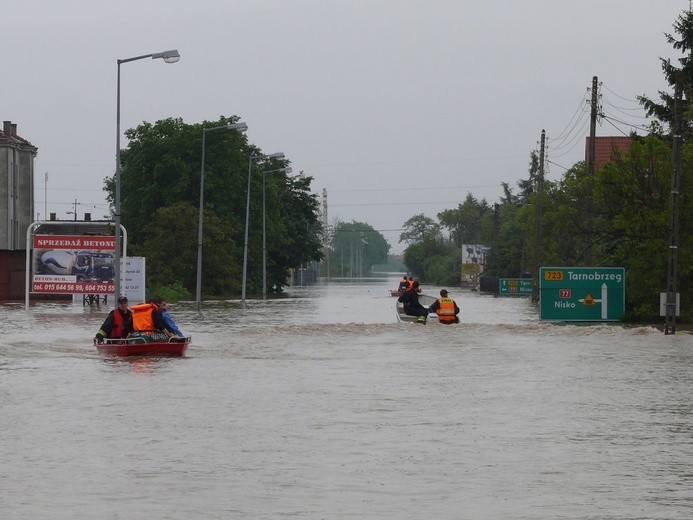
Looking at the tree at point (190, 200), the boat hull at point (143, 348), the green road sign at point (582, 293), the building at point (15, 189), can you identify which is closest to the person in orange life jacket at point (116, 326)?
the boat hull at point (143, 348)

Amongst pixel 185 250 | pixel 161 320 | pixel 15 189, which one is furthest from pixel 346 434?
pixel 15 189

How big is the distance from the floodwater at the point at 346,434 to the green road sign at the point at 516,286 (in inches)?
2774

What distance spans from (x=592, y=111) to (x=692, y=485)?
56706 millimetres

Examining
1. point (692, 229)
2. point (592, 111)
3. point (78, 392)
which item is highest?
point (592, 111)

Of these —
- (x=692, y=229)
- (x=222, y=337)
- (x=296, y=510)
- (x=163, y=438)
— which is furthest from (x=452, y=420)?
(x=692, y=229)

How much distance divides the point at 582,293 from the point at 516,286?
186 ft

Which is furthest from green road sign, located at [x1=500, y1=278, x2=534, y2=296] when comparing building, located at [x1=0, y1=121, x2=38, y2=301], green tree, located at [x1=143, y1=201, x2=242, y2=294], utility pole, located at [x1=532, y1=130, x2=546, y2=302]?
building, located at [x1=0, y1=121, x2=38, y2=301]

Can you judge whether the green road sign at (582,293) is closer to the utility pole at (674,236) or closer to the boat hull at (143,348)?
the utility pole at (674,236)

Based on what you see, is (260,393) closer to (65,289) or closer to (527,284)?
(65,289)

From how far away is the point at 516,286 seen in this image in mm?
104562

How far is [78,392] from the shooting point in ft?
71.4

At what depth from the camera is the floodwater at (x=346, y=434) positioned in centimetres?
1174

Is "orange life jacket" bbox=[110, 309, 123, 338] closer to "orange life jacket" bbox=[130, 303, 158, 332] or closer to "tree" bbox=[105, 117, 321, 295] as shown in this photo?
"orange life jacket" bbox=[130, 303, 158, 332]

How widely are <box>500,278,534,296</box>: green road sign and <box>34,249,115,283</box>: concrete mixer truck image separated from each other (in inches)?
2036
